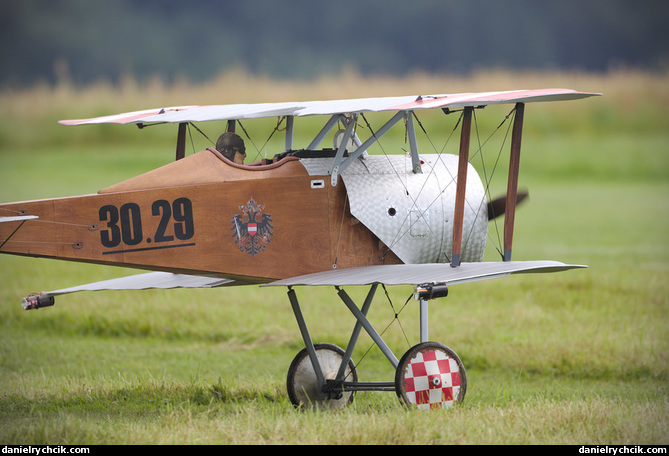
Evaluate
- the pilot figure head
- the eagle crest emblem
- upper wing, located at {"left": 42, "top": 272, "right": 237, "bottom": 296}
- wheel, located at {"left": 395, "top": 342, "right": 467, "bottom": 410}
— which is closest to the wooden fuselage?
the eagle crest emblem

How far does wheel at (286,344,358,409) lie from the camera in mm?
9953

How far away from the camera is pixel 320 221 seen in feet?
29.0

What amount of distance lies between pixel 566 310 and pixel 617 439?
9506mm

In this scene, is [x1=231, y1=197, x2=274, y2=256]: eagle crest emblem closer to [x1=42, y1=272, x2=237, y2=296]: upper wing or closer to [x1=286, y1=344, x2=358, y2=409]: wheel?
[x1=42, y1=272, x2=237, y2=296]: upper wing

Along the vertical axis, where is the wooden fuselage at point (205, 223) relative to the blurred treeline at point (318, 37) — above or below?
below

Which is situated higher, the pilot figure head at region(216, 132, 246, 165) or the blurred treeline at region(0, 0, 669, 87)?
the blurred treeline at region(0, 0, 669, 87)

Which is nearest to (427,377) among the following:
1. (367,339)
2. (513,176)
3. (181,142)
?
(513,176)

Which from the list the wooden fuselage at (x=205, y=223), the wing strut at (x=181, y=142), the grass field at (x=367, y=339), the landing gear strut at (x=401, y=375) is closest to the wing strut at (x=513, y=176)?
the landing gear strut at (x=401, y=375)

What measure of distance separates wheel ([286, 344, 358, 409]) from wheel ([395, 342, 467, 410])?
1304mm

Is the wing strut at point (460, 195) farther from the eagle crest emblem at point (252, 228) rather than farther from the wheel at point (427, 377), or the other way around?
the eagle crest emblem at point (252, 228)

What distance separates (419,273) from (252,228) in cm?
154

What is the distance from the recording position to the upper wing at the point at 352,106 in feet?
26.8

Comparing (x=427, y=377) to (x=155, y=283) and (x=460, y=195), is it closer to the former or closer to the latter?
(x=460, y=195)

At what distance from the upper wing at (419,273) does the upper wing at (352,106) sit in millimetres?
1433
